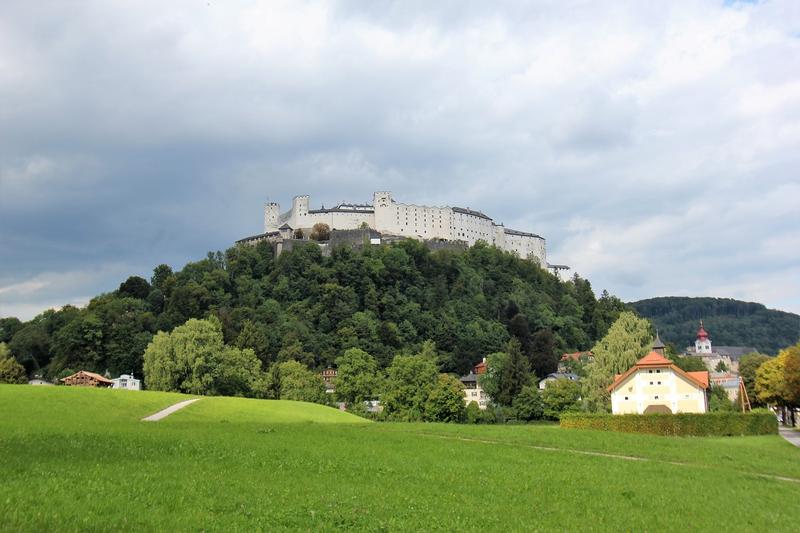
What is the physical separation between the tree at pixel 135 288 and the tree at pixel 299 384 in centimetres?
5290

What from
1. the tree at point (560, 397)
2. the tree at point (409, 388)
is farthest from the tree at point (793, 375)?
the tree at point (409, 388)

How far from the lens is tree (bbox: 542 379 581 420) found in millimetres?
80625

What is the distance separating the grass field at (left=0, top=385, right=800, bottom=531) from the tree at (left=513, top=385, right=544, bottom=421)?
4895cm

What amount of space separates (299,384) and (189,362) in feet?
69.5

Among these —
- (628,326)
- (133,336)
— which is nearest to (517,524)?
(628,326)

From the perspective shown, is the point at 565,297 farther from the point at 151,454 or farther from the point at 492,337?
the point at 151,454

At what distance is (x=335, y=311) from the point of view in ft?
424

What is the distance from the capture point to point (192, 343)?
2657 inches

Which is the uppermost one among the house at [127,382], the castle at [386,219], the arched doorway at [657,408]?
the castle at [386,219]

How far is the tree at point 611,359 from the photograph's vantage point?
63.2 metres

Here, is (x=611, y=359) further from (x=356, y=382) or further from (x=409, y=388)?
(x=356, y=382)

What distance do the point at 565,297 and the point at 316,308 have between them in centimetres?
6085

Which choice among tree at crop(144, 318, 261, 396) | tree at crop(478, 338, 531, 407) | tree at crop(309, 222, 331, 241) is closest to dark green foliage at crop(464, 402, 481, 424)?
tree at crop(478, 338, 531, 407)

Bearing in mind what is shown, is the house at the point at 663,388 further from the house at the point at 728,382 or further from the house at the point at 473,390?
the house at the point at 728,382
